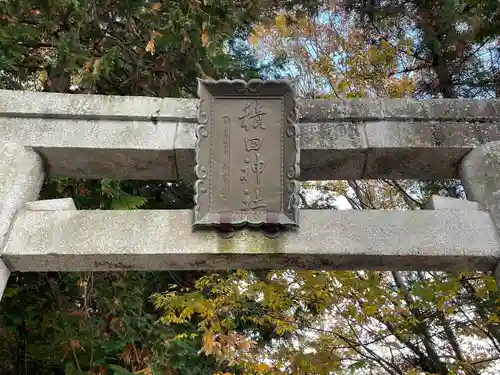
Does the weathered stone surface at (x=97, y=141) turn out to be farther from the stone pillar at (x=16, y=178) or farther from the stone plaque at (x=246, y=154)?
the stone plaque at (x=246, y=154)

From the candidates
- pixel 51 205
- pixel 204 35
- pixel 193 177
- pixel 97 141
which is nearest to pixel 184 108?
pixel 193 177

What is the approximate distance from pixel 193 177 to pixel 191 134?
1.12ft

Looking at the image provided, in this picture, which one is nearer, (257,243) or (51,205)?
(257,243)

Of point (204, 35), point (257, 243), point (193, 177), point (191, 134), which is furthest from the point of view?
point (204, 35)

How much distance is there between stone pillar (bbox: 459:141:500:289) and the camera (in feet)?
10.2

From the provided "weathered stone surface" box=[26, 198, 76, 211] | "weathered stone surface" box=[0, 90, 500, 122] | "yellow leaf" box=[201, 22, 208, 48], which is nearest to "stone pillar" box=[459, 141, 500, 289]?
"weathered stone surface" box=[0, 90, 500, 122]

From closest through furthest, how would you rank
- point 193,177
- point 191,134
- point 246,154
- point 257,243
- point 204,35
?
point 257,243, point 246,154, point 191,134, point 193,177, point 204,35

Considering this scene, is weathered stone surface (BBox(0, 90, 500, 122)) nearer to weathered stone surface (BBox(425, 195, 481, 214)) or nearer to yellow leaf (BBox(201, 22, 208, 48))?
weathered stone surface (BBox(425, 195, 481, 214))

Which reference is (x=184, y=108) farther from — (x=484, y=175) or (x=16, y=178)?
(x=484, y=175)

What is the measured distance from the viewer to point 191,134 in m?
3.31

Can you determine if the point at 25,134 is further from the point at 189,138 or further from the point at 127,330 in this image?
the point at 127,330

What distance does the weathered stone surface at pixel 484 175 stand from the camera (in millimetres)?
3129

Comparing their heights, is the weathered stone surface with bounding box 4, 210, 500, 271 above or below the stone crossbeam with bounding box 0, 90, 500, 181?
below

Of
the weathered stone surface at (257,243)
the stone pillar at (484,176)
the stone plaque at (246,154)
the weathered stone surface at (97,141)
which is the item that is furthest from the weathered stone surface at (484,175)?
the weathered stone surface at (97,141)
